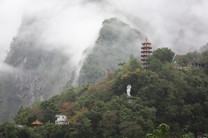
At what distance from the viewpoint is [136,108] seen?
32594 millimetres

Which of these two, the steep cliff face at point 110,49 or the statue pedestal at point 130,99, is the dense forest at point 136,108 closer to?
the statue pedestal at point 130,99

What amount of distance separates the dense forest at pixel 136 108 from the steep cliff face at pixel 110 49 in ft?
58.4

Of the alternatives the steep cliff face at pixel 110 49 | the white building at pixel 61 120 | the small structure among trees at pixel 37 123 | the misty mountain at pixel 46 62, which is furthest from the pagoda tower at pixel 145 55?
the steep cliff face at pixel 110 49

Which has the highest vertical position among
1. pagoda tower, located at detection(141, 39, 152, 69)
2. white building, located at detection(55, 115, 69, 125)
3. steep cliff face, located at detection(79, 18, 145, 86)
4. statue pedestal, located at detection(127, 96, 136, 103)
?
steep cliff face, located at detection(79, 18, 145, 86)

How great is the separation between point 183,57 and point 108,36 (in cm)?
2160

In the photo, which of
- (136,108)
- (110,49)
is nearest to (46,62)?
(110,49)

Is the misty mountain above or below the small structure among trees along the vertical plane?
above

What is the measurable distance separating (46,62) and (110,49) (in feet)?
50.1

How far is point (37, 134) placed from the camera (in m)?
31.8

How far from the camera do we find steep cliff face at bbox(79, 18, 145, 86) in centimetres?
5847

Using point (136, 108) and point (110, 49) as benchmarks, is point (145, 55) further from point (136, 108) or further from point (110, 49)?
point (110, 49)

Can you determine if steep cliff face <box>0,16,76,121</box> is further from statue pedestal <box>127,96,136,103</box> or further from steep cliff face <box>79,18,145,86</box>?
statue pedestal <box>127,96,136,103</box>

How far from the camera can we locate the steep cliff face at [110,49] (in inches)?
2302

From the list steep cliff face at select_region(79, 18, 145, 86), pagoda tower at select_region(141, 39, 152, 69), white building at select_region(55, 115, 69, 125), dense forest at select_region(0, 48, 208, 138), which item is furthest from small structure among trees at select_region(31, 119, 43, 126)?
steep cliff face at select_region(79, 18, 145, 86)
